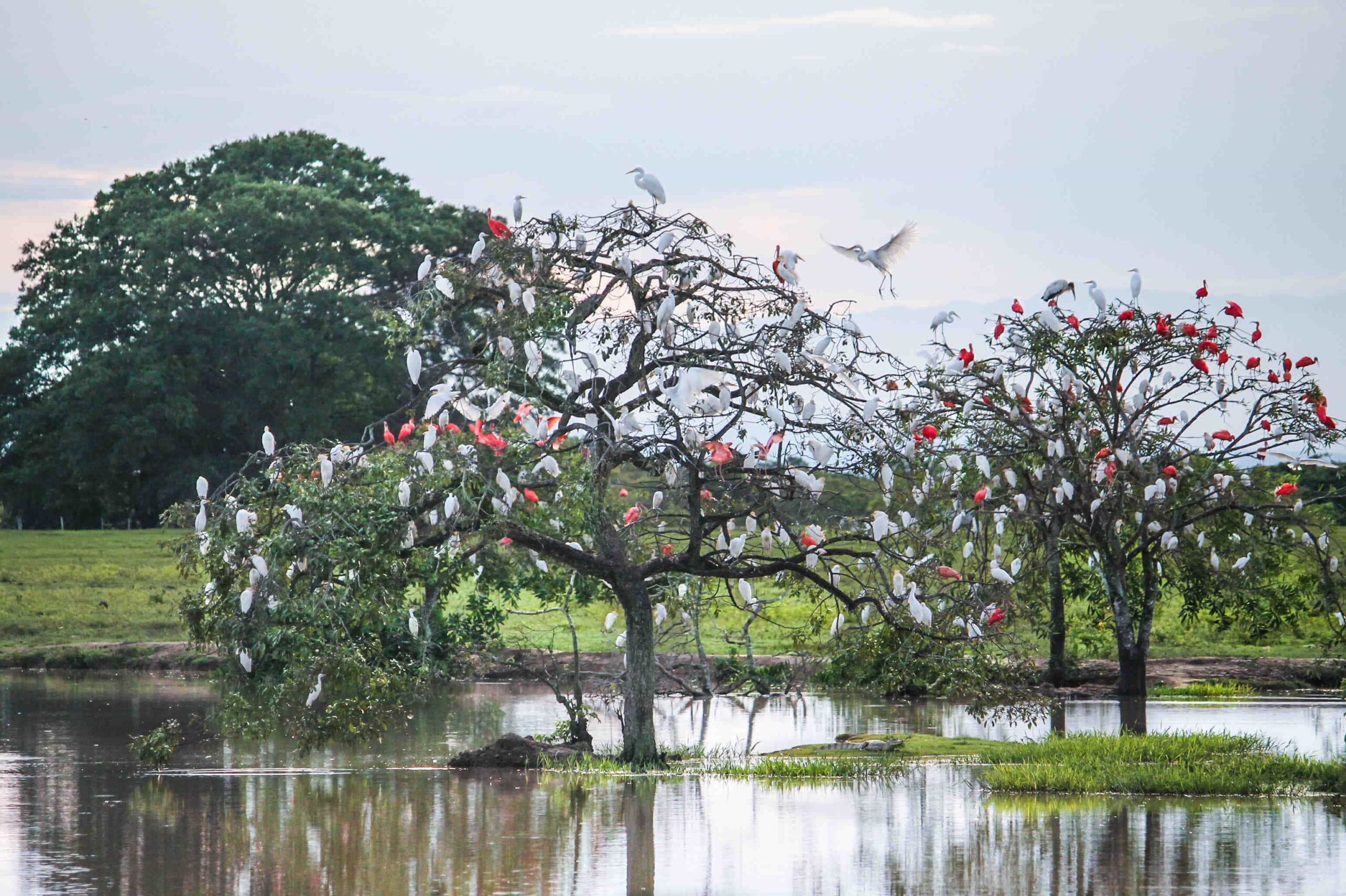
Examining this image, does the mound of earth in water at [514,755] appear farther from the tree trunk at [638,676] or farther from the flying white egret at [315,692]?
the flying white egret at [315,692]

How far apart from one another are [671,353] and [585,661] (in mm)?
10749

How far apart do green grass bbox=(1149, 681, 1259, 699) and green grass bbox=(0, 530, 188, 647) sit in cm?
1468

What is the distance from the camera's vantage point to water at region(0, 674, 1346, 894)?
889 centimetres

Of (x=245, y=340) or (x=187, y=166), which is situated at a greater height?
(x=187, y=166)

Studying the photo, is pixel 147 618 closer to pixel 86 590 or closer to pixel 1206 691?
pixel 86 590

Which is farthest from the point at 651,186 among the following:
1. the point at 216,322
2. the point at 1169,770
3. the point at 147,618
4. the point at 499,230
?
the point at 216,322

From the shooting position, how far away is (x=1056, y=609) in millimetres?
19812

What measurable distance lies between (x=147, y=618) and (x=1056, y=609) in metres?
17.3

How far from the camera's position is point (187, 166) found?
4153 centimetres

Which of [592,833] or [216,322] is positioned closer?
[592,833]

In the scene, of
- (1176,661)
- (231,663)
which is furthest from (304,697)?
(1176,661)

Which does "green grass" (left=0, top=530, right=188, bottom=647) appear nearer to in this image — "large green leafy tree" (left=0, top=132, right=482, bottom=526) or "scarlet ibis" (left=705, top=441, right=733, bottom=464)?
"large green leafy tree" (left=0, top=132, right=482, bottom=526)

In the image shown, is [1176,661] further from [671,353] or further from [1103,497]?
[671,353]

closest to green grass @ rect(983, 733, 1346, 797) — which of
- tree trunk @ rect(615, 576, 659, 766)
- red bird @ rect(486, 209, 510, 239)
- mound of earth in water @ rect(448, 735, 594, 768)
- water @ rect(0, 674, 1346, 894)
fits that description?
water @ rect(0, 674, 1346, 894)
